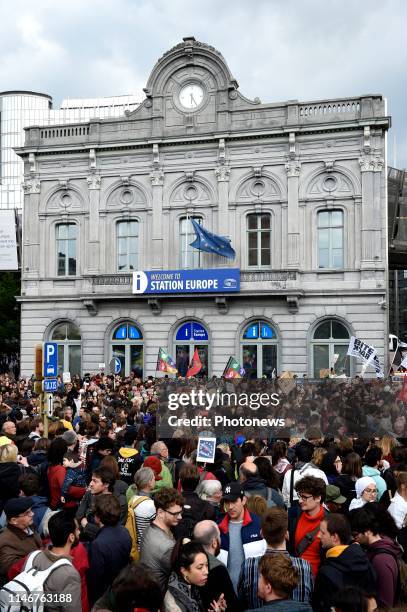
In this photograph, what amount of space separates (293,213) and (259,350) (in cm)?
679

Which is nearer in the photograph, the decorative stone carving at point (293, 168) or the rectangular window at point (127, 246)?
the decorative stone carving at point (293, 168)

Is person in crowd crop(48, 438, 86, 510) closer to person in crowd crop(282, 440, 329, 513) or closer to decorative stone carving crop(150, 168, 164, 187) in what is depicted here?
person in crowd crop(282, 440, 329, 513)

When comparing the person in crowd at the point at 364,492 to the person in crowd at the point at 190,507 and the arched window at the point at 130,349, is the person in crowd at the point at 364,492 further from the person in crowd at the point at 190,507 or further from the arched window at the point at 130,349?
the arched window at the point at 130,349

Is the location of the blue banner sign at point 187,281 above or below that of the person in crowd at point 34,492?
above

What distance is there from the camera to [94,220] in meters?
37.2

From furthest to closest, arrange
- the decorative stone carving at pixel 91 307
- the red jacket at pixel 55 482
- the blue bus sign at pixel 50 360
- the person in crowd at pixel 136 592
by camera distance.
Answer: the decorative stone carving at pixel 91 307
the blue bus sign at pixel 50 360
the red jacket at pixel 55 482
the person in crowd at pixel 136 592

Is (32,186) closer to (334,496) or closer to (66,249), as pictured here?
(66,249)

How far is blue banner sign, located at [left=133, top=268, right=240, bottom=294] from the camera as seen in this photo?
111 ft

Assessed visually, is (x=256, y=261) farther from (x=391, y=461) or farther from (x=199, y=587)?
(x=199, y=587)

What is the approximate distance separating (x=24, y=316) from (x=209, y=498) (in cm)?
3193

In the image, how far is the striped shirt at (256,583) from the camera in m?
5.63

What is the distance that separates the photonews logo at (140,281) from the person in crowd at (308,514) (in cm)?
2818

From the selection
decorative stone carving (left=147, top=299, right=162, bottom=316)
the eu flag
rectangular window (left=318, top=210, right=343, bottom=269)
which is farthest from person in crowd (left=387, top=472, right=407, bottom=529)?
decorative stone carving (left=147, top=299, right=162, bottom=316)

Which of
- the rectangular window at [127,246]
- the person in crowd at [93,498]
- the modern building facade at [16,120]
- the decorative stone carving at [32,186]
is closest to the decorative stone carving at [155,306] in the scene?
the rectangular window at [127,246]
